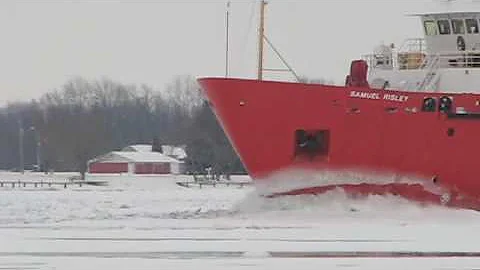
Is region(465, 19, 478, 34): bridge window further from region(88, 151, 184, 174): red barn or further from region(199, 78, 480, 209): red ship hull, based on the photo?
region(88, 151, 184, 174): red barn

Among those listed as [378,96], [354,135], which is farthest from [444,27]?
[354,135]

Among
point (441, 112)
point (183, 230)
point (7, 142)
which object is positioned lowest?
point (7, 142)

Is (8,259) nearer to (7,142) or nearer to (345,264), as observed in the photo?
(345,264)

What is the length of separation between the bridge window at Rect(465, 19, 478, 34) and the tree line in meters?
70.9

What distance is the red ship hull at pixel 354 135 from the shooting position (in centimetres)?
2820

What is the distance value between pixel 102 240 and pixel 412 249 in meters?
5.97

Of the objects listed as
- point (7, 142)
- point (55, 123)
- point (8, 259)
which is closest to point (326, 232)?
point (8, 259)

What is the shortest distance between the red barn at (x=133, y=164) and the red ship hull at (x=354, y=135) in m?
98.2

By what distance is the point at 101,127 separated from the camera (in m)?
156

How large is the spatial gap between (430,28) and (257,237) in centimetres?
1245

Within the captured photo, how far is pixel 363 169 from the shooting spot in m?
28.4

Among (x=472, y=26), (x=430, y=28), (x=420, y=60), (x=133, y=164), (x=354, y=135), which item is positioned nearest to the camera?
(x=354, y=135)

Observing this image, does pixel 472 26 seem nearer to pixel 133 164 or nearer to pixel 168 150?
pixel 133 164

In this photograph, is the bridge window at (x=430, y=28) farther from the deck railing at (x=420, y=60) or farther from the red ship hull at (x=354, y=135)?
the red ship hull at (x=354, y=135)
